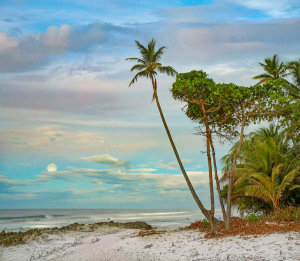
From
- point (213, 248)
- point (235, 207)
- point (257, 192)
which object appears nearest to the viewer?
point (213, 248)

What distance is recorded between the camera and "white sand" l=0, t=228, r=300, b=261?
1179 centimetres

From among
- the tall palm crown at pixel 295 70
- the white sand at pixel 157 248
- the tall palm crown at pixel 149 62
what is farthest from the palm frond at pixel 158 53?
the tall palm crown at pixel 295 70

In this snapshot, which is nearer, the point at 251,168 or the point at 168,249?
the point at 168,249

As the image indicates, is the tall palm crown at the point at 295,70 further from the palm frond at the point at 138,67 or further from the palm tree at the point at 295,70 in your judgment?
the palm frond at the point at 138,67

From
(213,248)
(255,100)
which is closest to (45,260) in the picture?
(213,248)

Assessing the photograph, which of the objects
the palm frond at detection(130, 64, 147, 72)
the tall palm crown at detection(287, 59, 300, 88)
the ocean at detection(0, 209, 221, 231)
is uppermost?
the tall palm crown at detection(287, 59, 300, 88)

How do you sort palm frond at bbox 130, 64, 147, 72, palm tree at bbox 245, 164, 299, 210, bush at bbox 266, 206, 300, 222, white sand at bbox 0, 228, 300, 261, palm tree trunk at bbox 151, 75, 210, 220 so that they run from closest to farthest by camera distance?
white sand at bbox 0, 228, 300, 261, bush at bbox 266, 206, 300, 222, palm tree trunk at bbox 151, 75, 210, 220, palm frond at bbox 130, 64, 147, 72, palm tree at bbox 245, 164, 299, 210

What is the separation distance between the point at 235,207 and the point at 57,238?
14735 mm

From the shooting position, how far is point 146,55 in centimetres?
1825

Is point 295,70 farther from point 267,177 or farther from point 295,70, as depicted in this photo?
point 267,177

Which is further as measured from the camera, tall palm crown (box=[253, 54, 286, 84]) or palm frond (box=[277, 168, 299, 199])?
tall palm crown (box=[253, 54, 286, 84])

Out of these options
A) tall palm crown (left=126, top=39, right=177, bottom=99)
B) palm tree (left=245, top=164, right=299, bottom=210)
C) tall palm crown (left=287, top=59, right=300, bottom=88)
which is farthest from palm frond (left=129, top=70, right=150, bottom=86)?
tall palm crown (left=287, top=59, right=300, bottom=88)

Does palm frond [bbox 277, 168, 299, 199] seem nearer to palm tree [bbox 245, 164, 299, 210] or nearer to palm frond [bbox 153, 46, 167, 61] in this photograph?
palm tree [bbox 245, 164, 299, 210]

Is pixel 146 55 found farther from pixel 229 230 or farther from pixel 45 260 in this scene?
pixel 45 260
